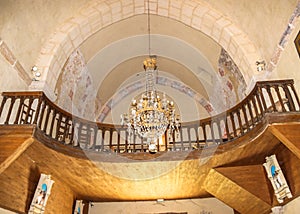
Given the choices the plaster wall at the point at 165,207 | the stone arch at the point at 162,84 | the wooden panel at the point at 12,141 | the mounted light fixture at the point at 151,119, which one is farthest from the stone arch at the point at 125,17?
the plaster wall at the point at 165,207

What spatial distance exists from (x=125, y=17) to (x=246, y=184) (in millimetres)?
5492

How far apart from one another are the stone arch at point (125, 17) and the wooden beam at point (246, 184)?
7.93 feet

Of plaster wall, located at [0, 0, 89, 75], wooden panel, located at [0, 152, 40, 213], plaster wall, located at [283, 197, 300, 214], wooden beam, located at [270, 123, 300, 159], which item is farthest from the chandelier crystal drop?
plaster wall, located at [0, 0, 89, 75]

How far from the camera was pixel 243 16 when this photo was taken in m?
7.15

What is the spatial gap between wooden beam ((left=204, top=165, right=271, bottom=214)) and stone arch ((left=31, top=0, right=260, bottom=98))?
2.42 metres

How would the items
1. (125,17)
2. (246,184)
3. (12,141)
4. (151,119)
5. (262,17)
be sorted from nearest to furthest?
(12,141) → (151,119) → (246,184) → (262,17) → (125,17)

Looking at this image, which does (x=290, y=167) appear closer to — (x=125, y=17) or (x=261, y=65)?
(x=261, y=65)

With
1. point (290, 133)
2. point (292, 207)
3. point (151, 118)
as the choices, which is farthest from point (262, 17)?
point (292, 207)

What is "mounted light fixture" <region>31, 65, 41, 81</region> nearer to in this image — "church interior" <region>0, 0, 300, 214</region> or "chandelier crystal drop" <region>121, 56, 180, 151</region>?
"church interior" <region>0, 0, 300, 214</region>

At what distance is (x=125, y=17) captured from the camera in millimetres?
8188

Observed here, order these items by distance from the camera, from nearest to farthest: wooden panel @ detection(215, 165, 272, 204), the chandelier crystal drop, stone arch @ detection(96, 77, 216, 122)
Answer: the chandelier crystal drop, wooden panel @ detection(215, 165, 272, 204), stone arch @ detection(96, 77, 216, 122)

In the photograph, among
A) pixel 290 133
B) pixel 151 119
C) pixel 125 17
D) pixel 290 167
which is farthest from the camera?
pixel 125 17

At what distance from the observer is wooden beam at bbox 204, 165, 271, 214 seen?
590cm

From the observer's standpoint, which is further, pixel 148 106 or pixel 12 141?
pixel 148 106
